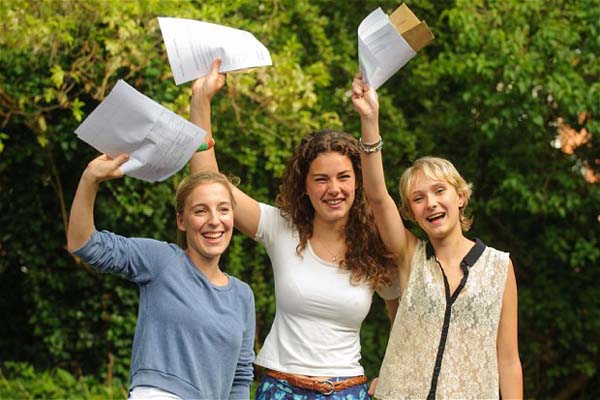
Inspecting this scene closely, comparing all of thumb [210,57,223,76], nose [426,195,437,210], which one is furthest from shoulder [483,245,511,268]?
thumb [210,57,223,76]

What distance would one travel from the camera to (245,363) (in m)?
3.37

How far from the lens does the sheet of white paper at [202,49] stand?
3.40m

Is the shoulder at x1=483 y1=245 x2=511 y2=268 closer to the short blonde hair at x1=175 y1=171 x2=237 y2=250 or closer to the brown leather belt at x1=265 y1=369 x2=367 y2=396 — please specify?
the brown leather belt at x1=265 y1=369 x2=367 y2=396

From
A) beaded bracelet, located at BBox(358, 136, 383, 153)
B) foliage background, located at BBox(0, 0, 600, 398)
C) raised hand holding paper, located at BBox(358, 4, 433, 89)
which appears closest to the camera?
raised hand holding paper, located at BBox(358, 4, 433, 89)

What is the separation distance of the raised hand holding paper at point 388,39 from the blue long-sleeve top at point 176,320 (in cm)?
90

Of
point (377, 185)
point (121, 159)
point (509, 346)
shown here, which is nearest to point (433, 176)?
point (377, 185)

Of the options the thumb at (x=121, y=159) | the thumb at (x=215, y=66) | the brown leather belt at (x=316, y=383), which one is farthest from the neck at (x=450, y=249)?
the thumb at (x=121, y=159)

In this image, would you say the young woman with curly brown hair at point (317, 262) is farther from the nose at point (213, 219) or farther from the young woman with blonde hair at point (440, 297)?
the nose at point (213, 219)

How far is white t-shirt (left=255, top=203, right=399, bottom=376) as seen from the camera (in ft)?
11.4

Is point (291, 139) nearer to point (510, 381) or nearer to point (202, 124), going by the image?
point (202, 124)

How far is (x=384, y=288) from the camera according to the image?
3611 mm

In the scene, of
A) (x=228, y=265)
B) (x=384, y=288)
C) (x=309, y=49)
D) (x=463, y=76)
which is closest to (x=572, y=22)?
(x=463, y=76)

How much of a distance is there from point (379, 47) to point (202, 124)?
0.76 m

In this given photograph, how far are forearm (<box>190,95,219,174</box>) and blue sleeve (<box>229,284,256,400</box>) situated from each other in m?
0.54
